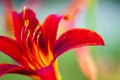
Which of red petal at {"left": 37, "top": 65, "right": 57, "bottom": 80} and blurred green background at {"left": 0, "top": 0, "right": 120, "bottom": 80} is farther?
blurred green background at {"left": 0, "top": 0, "right": 120, "bottom": 80}

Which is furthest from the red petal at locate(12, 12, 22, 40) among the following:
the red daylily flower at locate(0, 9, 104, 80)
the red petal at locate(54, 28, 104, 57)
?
the red petal at locate(54, 28, 104, 57)

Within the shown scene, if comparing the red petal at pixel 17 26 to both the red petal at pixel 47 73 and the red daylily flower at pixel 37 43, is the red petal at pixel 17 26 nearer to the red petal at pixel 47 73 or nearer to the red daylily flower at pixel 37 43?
the red daylily flower at pixel 37 43

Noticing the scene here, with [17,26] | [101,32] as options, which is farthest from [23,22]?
[101,32]

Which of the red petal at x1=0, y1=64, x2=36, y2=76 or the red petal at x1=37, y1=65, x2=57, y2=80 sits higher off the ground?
the red petal at x1=0, y1=64, x2=36, y2=76

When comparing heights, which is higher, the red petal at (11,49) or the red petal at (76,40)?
the red petal at (11,49)

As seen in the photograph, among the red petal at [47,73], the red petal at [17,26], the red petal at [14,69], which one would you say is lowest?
the red petal at [47,73]

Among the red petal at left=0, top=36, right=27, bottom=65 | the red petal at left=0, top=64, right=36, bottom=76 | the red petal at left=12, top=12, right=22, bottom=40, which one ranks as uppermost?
the red petal at left=12, top=12, right=22, bottom=40

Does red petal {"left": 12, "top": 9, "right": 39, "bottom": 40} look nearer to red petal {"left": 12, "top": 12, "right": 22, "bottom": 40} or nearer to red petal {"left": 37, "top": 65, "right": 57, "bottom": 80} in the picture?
red petal {"left": 12, "top": 12, "right": 22, "bottom": 40}

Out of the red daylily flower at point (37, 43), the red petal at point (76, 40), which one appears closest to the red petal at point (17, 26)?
the red daylily flower at point (37, 43)
